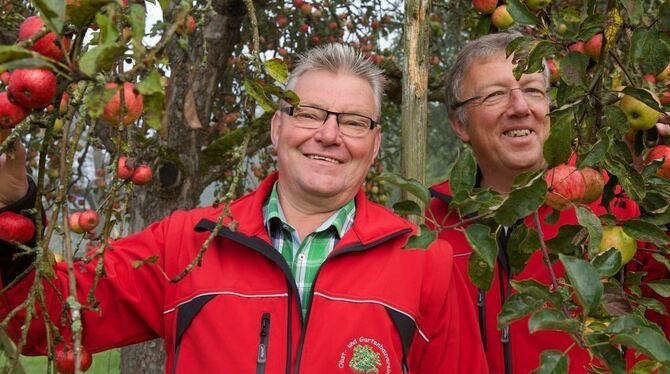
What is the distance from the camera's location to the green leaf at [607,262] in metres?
1.25

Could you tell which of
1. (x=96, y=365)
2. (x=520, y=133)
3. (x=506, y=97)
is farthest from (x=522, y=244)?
(x=96, y=365)

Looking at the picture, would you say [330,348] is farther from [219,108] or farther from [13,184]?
[219,108]

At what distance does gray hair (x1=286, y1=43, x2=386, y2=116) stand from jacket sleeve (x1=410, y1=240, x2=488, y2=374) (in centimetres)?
45

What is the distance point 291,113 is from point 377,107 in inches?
9.2

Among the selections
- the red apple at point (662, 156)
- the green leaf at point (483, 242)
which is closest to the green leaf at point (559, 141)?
the green leaf at point (483, 242)

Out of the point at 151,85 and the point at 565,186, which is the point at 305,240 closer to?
the point at 565,186

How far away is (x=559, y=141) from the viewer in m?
1.20

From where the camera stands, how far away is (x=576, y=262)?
3.69ft

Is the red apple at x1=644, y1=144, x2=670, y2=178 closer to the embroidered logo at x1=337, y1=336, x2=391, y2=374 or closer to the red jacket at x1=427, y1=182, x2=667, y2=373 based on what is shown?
the red jacket at x1=427, y1=182, x2=667, y2=373

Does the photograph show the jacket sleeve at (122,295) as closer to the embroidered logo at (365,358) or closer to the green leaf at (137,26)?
the embroidered logo at (365,358)

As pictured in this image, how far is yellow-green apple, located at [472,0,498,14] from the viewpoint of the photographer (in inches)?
93.5

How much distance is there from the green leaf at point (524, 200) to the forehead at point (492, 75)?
0.91m

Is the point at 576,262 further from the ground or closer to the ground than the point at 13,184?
closer to the ground

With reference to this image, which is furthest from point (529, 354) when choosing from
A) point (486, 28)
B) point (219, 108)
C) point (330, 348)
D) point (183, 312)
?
point (219, 108)
